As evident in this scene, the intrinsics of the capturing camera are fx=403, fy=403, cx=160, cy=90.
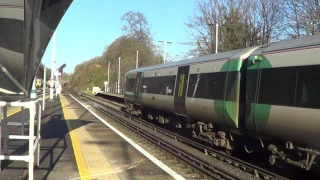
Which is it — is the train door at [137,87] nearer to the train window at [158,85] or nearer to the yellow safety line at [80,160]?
the train window at [158,85]

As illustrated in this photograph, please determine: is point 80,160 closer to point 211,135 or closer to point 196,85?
point 211,135

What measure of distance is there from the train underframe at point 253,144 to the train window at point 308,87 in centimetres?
85

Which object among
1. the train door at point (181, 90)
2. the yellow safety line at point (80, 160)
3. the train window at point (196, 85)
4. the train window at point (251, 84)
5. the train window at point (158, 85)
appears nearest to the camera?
the yellow safety line at point (80, 160)

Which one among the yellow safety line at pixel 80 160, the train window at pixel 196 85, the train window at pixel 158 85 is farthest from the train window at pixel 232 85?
the train window at pixel 158 85

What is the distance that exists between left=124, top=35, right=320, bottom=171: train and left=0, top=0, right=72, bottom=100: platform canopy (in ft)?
14.3

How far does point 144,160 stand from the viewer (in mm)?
9992

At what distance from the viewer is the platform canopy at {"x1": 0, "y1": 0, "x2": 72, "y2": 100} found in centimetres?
526

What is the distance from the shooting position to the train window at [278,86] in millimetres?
7670

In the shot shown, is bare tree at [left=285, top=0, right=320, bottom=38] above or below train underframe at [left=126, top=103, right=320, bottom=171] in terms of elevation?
above

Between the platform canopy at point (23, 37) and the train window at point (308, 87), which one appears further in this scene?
the train window at point (308, 87)

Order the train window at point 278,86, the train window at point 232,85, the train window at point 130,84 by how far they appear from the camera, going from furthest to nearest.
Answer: the train window at point 130,84 → the train window at point 232,85 → the train window at point 278,86

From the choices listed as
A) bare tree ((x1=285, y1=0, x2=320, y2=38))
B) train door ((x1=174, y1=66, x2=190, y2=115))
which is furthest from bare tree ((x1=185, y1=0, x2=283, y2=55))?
train door ((x1=174, y1=66, x2=190, y2=115))

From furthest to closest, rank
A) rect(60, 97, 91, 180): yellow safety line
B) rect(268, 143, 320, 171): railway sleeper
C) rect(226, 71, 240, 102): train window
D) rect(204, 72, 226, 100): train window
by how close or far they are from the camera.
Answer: rect(204, 72, 226, 100): train window → rect(226, 71, 240, 102): train window → rect(60, 97, 91, 180): yellow safety line → rect(268, 143, 320, 171): railway sleeper

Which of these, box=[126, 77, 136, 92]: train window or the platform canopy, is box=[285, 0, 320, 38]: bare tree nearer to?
box=[126, 77, 136, 92]: train window
